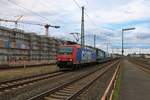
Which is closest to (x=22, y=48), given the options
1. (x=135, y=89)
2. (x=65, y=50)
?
(x=65, y=50)

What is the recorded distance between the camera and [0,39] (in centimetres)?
4966

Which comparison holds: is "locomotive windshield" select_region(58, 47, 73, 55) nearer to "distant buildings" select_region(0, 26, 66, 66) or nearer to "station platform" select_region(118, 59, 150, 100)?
"distant buildings" select_region(0, 26, 66, 66)

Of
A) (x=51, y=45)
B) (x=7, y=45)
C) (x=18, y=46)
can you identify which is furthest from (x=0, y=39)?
(x=51, y=45)

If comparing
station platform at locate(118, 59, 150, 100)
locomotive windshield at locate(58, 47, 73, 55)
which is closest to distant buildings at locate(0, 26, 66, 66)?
locomotive windshield at locate(58, 47, 73, 55)

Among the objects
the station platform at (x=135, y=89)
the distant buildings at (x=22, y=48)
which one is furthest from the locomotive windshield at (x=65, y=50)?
the station platform at (x=135, y=89)

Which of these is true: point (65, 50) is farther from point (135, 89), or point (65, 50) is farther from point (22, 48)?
point (22, 48)

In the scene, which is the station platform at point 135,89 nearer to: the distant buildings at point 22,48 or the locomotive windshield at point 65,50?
the locomotive windshield at point 65,50

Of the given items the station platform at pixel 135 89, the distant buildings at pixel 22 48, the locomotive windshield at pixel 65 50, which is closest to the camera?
the station platform at pixel 135 89

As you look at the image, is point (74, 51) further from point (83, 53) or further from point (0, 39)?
point (0, 39)

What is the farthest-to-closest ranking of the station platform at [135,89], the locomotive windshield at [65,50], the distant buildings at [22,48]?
the distant buildings at [22,48] < the locomotive windshield at [65,50] < the station platform at [135,89]

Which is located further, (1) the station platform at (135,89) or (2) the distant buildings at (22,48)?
(2) the distant buildings at (22,48)

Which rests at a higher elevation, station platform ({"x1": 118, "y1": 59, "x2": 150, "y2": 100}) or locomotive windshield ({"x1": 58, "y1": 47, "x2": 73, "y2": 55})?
locomotive windshield ({"x1": 58, "y1": 47, "x2": 73, "y2": 55})

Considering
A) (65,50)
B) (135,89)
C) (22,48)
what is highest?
(22,48)

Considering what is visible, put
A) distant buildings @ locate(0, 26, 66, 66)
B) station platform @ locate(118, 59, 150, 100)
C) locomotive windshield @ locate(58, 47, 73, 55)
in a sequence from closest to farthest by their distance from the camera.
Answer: station platform @ locate(118, 59, 150, 100)
locomotive windshield @ locate(58, 47, 73, 55)
distant buildings @ locate(0, 26, 66, 66)
